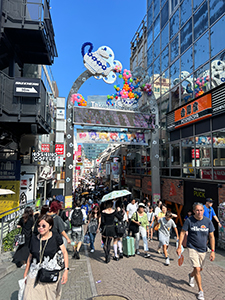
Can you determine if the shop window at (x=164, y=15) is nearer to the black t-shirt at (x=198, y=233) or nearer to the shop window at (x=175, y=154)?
the shop window at (x=175, y=154)

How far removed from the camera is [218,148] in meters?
9.72

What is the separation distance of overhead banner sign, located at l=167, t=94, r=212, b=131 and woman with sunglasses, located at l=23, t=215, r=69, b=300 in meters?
9.24

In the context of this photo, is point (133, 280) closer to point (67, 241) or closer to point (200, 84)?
point (67, 241)

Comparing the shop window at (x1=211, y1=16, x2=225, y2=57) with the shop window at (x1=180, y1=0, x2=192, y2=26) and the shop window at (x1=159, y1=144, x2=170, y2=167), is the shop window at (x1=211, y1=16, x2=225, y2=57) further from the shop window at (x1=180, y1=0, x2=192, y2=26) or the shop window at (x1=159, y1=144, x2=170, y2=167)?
the shop window at (x1=159, y1=144, x2=170, y2=167)

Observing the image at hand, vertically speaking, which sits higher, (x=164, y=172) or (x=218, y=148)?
(x=218, y=148)

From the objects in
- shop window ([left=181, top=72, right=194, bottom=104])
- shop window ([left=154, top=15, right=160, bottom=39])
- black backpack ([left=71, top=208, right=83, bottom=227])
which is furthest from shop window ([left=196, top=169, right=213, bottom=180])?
shop window ([left=154, top=15, right=160, bottom=39])

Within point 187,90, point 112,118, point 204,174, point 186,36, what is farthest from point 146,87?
point 204,174

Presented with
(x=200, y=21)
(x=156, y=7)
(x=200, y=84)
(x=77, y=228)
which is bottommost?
(x=77, y=228)

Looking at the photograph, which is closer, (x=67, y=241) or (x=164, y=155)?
(x=67, y=241)

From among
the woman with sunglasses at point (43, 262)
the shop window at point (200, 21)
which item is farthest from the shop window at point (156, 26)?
the woman with sunglasses at point (43, 262)

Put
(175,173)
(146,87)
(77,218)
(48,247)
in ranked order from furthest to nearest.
A: (146,87), (175,173), (77,218), (48,247)

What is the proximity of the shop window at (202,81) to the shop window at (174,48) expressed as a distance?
10.5 feet

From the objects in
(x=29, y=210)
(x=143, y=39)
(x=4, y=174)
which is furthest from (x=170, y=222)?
(x=143, y=39)

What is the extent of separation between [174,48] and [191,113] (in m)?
5.51
